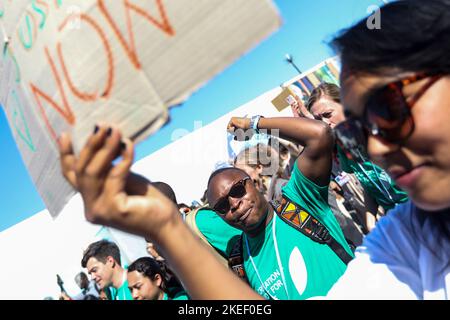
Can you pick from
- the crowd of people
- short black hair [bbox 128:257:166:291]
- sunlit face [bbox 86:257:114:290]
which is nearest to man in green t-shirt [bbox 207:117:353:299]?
the crowd of people

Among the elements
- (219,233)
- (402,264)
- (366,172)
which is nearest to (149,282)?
(219,233)

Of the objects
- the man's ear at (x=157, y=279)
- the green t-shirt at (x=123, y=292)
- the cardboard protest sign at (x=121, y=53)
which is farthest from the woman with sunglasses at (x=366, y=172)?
the green t-shirt at (x=123, y=292)

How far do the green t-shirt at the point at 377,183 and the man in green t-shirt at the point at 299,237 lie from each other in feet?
2.67

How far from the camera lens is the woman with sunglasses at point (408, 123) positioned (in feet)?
3.20

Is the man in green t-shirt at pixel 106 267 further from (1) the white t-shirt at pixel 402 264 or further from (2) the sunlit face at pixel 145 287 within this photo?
(1) the white t-shirt at pixel 402 264

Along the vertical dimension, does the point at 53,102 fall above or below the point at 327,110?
above

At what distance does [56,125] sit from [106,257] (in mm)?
4322

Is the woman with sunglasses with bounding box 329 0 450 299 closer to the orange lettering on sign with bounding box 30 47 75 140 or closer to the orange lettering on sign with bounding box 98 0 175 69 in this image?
the orange lettering on sign with bounding box 98 0 175 69

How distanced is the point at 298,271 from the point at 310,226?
9.0 inches

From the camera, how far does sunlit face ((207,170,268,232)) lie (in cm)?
221

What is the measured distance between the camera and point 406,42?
101cm

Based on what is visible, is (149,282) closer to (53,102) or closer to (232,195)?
(232,195)

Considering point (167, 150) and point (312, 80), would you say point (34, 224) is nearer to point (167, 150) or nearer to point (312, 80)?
point (167, 150)
